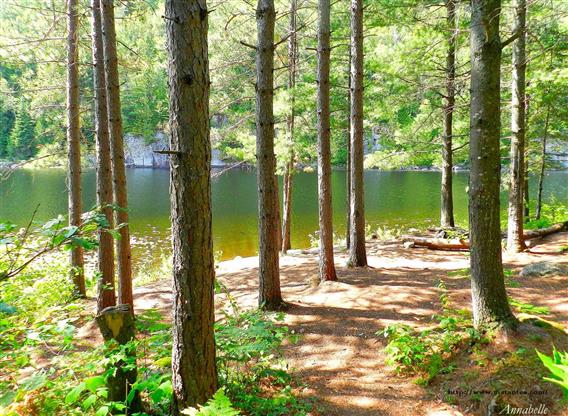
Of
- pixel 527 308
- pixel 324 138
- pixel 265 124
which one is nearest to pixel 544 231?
pixel 324 138

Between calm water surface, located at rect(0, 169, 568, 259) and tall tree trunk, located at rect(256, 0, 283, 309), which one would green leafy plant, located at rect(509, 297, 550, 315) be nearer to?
tall tree trunk, located at rect(256, 0, 283, 309)

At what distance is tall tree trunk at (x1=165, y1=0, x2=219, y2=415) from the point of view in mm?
2412

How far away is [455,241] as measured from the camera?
10055mm

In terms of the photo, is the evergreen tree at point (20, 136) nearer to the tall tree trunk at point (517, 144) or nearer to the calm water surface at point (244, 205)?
the calm water surface at point (244, 205)

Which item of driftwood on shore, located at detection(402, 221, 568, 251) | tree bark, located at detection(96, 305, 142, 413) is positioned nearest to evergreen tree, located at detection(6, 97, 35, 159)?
driftwood on shore, located at detection(402, 221, 568, 251)

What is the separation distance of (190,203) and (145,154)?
62.6m

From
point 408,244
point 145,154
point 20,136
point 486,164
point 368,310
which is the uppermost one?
point 20,136

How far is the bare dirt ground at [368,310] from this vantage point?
3.34m

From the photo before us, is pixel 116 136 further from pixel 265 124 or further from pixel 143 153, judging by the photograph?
pixel 143 153

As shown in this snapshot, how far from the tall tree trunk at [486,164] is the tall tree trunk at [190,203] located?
257 cm

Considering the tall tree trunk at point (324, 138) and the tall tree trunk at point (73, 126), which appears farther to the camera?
the tall tree trunk at point (73, 126)

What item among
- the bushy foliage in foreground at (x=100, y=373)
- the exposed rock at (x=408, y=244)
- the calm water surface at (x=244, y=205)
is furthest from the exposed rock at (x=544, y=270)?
the calm water surface at (x=244, y=205)

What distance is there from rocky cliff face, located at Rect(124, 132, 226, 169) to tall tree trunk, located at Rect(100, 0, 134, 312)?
51864mm

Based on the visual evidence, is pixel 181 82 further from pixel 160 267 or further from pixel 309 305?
pixel 160 267
